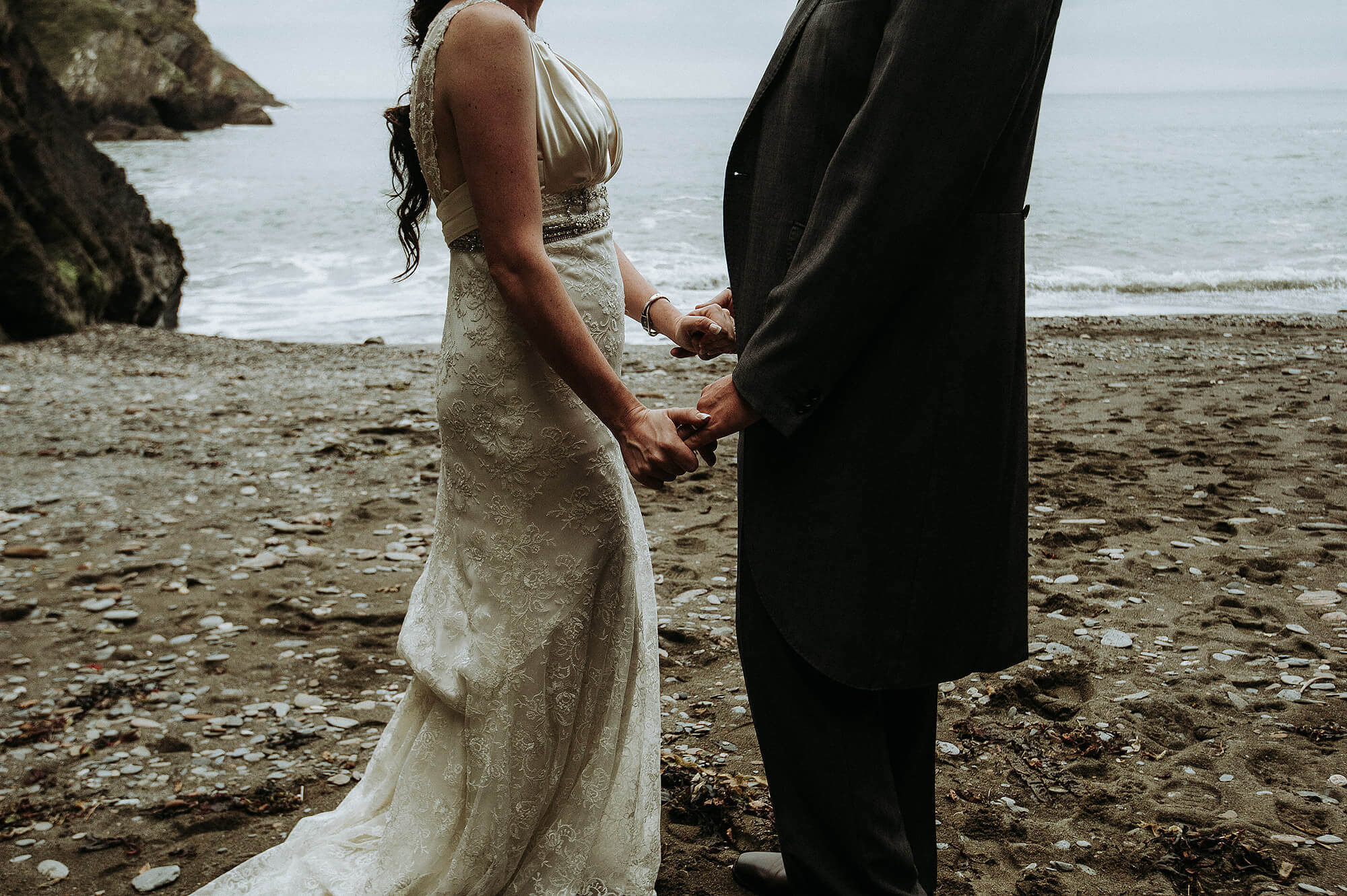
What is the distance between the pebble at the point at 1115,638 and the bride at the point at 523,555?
2.06 m

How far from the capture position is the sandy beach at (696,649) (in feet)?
8.64

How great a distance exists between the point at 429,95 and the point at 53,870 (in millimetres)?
2140

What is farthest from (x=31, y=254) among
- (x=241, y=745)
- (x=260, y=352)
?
(x=241, y=745)

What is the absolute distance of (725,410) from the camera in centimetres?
171

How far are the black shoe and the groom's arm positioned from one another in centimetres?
127

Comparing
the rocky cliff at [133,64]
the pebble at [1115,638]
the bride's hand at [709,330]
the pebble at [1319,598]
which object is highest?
the rocky cliff at [133,64]

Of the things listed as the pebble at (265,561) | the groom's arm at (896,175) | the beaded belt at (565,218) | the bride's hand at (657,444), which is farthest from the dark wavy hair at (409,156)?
the pebble at (265,561)

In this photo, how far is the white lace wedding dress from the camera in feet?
6.88

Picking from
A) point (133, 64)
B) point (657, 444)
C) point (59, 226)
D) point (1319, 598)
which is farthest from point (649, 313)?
point (133, 64)

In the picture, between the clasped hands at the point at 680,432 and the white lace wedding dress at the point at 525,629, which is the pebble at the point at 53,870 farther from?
the clasped hands at the point at 680,432

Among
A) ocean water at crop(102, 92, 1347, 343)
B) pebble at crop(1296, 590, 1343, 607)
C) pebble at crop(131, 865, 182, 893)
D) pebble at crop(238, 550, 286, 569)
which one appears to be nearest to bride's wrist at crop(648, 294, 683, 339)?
pebble at crop(131, 865, 182, 893)

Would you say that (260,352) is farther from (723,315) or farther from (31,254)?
(723,315)

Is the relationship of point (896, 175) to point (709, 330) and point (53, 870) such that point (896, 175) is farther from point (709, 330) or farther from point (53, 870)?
point (53, 870)

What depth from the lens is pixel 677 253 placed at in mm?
18203
